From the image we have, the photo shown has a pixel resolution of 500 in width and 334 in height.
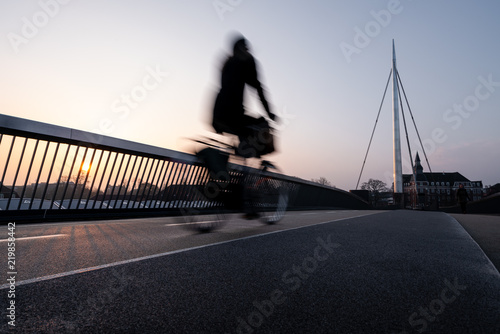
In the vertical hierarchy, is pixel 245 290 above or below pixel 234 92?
below

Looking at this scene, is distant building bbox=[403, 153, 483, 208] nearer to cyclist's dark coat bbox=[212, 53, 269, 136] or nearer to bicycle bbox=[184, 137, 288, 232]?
bicycle bbox=[184, 137, 288, 232]

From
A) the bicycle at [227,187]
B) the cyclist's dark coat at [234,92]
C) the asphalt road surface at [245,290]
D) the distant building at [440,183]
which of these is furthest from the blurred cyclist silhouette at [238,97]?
the distant building at [440,183]

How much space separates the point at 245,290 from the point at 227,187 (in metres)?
2.68

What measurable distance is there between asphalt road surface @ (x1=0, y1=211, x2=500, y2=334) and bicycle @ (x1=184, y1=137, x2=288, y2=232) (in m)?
1.33

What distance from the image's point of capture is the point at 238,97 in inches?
161

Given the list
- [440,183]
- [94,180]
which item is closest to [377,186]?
[440,183]

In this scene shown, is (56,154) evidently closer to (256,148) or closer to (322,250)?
(256,148)

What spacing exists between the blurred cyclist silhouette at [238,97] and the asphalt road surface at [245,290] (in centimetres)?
164

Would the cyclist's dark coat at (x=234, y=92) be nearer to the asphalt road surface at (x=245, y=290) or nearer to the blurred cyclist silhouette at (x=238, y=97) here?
the blurred cyclist silhouette at (x=238, y=97)

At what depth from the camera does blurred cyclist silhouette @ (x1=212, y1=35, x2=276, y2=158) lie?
401 cm

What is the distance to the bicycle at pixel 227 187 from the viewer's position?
418 centimetres

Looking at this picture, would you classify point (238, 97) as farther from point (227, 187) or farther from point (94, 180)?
point (94, 180)

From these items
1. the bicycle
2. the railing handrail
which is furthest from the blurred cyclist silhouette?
the railing handrail

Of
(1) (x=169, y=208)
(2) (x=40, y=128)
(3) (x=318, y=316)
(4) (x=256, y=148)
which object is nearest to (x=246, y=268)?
(3) (x=318, y=316)
